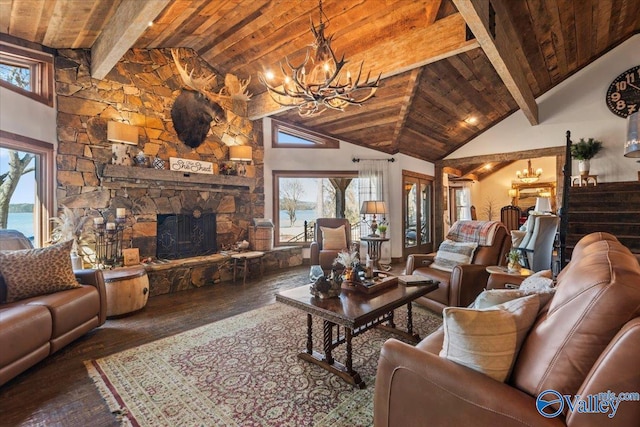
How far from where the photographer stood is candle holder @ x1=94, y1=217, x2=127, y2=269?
3.97 metres

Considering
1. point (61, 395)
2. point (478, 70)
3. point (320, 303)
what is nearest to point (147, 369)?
point (61, 395)

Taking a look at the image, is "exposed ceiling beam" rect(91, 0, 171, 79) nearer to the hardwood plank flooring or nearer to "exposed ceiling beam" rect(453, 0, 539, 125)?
"exposed ceiling beam" rect(453, 0, 539, 125)

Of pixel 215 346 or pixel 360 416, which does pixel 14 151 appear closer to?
pixel 215 346

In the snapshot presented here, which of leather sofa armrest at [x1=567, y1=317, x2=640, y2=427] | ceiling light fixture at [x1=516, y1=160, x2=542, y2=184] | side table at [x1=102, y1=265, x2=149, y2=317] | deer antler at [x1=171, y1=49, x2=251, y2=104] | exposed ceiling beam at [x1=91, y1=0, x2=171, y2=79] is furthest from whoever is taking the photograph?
ceiling light fixture at [x1=516, y1=160, x2=542, y2=184]

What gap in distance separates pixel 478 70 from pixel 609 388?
542cm

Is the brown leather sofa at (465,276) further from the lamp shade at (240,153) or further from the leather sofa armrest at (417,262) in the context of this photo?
the lamp shade at (240,153)

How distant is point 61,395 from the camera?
196 centimetres

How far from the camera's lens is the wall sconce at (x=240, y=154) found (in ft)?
17.7

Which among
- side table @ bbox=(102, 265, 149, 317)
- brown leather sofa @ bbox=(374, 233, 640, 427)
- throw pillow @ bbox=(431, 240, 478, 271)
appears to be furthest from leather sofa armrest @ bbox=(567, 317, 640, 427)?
side table @ bbox=(102, 265, 149, 317)

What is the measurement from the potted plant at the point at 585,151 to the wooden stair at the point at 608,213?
1030mm

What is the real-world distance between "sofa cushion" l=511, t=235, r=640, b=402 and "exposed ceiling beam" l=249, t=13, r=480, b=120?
2949 mm

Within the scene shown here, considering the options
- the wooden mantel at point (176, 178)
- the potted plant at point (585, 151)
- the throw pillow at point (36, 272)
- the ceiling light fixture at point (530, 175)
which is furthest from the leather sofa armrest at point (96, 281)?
the ceiling light fixture at point (530, 175)

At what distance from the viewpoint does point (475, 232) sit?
11.7 ft

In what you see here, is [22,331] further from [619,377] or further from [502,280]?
[502,280]
